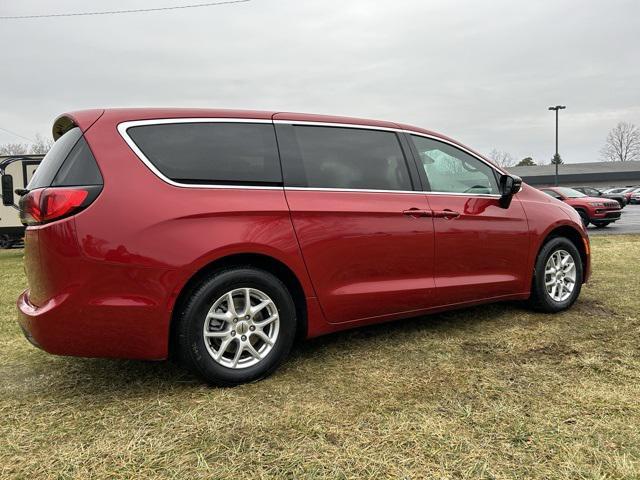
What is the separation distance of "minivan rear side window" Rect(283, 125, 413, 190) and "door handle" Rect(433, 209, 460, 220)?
0.90ft

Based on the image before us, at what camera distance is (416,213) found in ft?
11.4

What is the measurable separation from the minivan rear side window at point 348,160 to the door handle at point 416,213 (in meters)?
0.18

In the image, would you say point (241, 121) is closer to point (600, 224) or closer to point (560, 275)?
point (560, 275)

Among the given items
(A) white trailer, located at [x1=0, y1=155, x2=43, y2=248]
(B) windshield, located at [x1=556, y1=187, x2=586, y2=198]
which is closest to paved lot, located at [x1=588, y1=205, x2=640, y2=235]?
(B) windshield, located at [x1=556, y1=187, x2=586, y2=198]

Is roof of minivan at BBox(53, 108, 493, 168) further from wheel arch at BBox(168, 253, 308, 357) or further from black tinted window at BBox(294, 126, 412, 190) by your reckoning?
wheel arch at BBox(168, 253, 308, 357)

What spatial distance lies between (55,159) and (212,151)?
89cm

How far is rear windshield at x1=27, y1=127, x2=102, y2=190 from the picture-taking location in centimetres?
261

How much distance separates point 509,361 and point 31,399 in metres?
2.91

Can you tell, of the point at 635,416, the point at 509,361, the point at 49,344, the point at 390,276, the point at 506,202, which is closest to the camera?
the point at 635,416

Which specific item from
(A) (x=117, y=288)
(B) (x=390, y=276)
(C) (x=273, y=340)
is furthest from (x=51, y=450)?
(B) (x=390, y=276)

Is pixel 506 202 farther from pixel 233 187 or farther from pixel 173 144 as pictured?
pixel 173 144

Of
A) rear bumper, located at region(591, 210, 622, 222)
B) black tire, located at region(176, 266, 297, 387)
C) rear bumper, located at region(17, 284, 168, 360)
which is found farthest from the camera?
rear bumper, located at region(591, 210, 622, 222)

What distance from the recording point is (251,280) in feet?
9.28

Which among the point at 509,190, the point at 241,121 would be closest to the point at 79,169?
the point at 241,121
